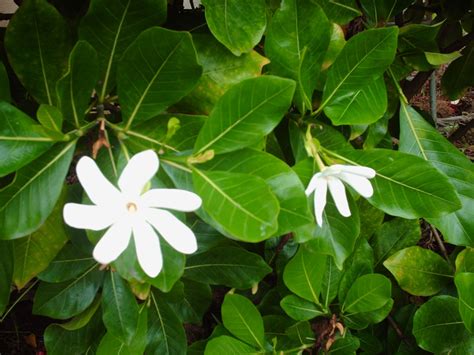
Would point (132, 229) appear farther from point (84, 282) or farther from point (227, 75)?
point (84, 282)

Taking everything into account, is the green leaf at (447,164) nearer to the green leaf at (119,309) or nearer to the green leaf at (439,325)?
the green leaf at (439,325)

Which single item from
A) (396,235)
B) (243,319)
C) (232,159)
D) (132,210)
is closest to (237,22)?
(232,159)

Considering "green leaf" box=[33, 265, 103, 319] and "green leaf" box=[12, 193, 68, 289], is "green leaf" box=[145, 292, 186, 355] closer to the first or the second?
"green leaf" box=[33, 265, 103, 319]

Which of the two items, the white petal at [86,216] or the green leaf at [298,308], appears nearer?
the white petal at [86,216]

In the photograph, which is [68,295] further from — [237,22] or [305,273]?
[237,22]

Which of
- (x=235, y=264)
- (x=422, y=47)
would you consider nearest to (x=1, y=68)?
(x=235, y=264)

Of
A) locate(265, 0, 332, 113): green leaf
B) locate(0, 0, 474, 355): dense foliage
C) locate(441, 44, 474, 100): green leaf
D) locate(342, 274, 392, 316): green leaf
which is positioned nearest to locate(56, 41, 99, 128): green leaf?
locate(0, 0, 474, 355): dense foliage

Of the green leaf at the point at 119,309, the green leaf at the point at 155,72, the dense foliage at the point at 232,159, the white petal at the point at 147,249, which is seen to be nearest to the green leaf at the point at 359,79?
the dense foliage at the point at 232,159
